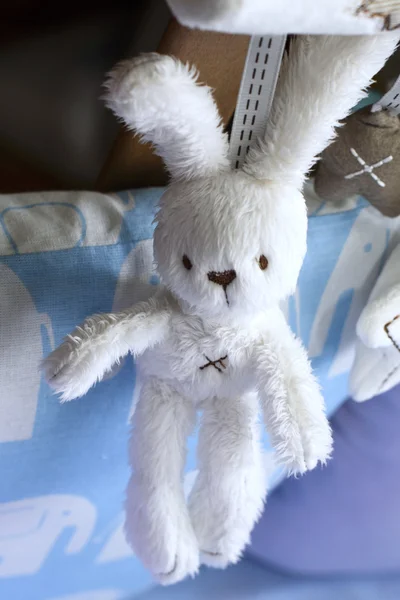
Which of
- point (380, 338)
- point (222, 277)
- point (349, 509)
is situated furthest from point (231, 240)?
point (349, 509)

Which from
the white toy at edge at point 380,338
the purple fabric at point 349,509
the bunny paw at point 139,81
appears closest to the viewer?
the bunny paw at point 139,81

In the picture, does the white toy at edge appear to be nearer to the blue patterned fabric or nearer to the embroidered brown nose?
the blue patterned fabric

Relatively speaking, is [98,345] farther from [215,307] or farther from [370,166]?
[370,166]

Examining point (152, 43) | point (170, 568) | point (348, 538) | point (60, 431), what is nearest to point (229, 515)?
point (170, 568)

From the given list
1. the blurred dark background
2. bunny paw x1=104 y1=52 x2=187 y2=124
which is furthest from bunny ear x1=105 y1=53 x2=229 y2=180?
the blurred dark background

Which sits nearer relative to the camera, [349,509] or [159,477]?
[159,477]

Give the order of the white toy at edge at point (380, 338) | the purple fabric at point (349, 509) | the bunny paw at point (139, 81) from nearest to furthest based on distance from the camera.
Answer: the bunny paw at point (139, 81), the white toy at edge at point (380, 338), the purple fabric at point (349, 509)

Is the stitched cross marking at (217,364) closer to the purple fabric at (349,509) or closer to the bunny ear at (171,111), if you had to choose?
the bunny ear at (171,111)

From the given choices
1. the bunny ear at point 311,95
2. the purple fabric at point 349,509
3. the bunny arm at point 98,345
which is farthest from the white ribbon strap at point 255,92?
the purple fabric at point 349,509
